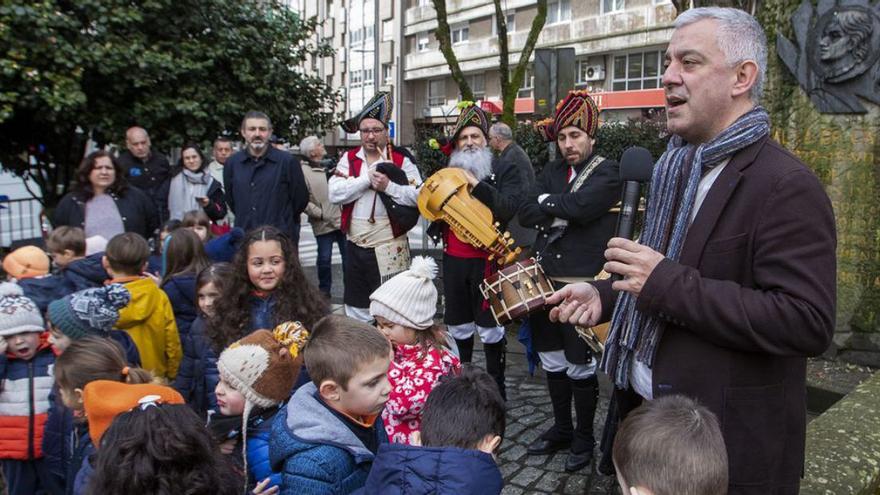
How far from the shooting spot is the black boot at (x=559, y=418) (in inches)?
174

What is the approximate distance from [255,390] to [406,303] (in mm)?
828

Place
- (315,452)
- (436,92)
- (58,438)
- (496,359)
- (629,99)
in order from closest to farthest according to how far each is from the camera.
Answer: (315,452) → (58,438) → (496,359) → (629,99) → (436,92)

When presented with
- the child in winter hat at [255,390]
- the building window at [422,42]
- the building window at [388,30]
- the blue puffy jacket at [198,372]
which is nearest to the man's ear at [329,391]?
the child in winter hat at [255,390]

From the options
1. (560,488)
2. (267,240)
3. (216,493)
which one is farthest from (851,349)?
(216,493)

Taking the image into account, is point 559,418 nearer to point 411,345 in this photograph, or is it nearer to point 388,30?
point 411,345

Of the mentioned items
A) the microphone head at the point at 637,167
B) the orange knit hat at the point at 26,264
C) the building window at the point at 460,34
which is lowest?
the orange knit hat at the point at 26,264

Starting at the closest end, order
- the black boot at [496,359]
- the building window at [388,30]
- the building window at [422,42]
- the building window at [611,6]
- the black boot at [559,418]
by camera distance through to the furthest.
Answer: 1. the black boot at [559,418]
2. the black boot at [496,359]
3. the building window at [611,6]
4. the building window at [422,42]
5. the building window at [388,30]

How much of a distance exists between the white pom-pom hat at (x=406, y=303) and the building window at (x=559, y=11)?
106 ft

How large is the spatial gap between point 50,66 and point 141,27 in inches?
52.3

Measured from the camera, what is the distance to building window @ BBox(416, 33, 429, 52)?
44.0 meters

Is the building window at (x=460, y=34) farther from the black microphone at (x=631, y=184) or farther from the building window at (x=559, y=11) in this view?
the black microphone at (x=631, y=184)

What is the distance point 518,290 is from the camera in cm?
379

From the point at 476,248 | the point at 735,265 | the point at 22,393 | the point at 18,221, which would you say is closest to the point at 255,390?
the point at 22,393

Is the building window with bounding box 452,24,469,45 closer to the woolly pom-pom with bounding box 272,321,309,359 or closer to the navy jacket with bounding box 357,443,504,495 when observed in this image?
the woolly pom-pom with bounding box 272,321,309,359
